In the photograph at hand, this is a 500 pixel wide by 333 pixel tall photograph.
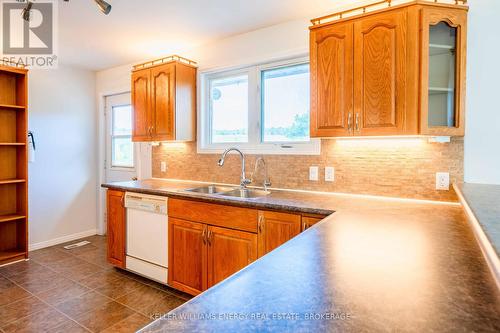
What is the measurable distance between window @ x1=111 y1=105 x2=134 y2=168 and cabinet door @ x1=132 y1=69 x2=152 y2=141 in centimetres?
83

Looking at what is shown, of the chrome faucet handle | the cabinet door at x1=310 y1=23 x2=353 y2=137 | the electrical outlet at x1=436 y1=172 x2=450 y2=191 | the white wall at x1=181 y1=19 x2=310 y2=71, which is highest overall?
the white wall at x1=181 y1=19 x2=310 y2=71

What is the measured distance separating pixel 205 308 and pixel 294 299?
0.21 meters

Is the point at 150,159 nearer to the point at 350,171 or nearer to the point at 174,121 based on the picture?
the point at 174,121

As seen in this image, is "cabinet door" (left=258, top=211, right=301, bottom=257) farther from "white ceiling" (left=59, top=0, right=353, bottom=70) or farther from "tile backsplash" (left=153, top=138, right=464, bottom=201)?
"white ceiling" (left=59, top=0, right=353, bottom=70)

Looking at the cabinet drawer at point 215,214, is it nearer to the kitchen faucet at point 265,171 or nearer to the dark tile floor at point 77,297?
the kitchen faucet at point 265,171

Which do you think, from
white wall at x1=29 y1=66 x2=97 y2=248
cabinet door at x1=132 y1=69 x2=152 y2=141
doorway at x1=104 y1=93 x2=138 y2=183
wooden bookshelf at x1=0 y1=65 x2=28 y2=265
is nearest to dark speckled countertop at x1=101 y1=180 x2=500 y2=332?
cabinet door at x1=132 y1=69 x2=152 y2=141

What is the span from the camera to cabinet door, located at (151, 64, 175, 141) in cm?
308

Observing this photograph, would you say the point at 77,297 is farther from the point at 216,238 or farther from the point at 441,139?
the point at 441,139

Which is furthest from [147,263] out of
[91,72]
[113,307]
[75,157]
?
[91,72]

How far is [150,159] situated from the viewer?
151 inches

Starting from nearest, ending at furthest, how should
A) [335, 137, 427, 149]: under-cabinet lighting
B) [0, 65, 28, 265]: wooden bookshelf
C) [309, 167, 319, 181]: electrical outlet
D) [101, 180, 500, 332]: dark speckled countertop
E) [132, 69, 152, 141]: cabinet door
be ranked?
[101, 180, 500, 332]: dark speckled countertop < [335, 137, 427, 149]: under-cabinet lighting < [309, 167, 319, 181]: electrical outlet < [132, 69, 152, 141]: cabinet door < [0, 65, 28, 265]: wooden bookshelf

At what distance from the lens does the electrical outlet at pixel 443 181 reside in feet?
6.66

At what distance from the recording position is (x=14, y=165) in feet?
11.7

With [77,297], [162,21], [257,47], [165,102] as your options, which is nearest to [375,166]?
[257,47]
